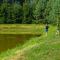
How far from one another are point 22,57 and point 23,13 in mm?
59704

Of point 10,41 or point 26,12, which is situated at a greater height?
point 26,12

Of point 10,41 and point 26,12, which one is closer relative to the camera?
point 10,41

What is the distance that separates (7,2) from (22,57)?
2554 inches

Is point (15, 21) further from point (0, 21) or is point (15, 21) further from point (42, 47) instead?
point (42, 47)

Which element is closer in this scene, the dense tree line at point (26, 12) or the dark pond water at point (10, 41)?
the dark pond water at point (10, 41)

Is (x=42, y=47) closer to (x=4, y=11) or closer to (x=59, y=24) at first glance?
(x=59, y=24)

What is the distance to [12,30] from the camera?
60.1 m

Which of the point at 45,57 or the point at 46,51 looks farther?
the point at 46,51

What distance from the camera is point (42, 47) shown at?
19.6m

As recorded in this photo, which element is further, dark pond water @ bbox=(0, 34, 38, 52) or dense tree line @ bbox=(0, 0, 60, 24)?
dense tree line @ bbox=(0, 0, 60, 24)

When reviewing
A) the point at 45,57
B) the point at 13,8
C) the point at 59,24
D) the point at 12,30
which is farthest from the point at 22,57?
the point at 13,8

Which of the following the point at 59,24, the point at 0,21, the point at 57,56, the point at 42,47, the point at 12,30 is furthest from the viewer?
the point at 0,21

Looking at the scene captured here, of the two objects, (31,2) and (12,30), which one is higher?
(31,2)

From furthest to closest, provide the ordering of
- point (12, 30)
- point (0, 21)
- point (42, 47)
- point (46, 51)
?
point (0, 21) < point (12, 30) < point (42, 47) < point (46, 51)
